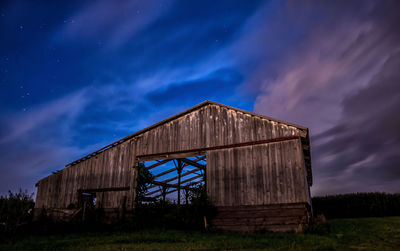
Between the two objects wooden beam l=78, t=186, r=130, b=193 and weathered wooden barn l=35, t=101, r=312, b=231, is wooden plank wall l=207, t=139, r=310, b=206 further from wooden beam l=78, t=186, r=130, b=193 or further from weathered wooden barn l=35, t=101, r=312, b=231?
wooden beam l=78, t=186, r=130, b=193

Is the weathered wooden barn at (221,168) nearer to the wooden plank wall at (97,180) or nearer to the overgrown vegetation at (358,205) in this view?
the wooden plank wall at (97,180)

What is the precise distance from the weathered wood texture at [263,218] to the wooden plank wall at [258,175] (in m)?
0.31

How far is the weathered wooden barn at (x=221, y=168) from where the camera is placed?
616 inches

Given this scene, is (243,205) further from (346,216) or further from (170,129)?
(346,216)

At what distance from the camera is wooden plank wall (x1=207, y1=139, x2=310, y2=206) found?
15.5 meters

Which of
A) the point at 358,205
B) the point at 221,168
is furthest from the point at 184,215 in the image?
the point at 358,205

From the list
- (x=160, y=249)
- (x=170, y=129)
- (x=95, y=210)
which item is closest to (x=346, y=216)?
(x=170, y=129)

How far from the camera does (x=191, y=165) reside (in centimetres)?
2472

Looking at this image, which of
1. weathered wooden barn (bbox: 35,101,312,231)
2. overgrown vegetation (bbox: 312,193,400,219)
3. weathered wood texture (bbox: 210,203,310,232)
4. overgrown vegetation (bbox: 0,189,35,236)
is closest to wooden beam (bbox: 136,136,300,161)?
weathered wooden barn (bbox: 35,101,312,231)

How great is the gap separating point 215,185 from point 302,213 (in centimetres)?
515

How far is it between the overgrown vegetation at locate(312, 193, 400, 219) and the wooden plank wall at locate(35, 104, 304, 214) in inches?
914

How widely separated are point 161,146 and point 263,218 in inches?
331

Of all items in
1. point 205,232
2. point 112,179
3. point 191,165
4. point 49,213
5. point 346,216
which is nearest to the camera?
point 205,232

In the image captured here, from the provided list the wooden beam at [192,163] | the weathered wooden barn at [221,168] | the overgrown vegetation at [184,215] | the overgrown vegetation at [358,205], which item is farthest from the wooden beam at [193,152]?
the overgrown vegetation at [358,205]
